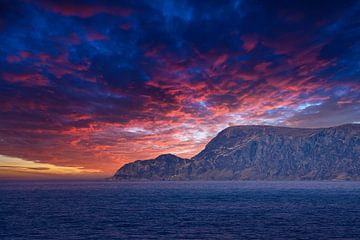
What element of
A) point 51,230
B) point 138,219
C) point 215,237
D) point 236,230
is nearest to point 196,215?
point 138,219

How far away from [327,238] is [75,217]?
2467 inches

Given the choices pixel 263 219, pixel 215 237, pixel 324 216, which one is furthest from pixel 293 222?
pixel 215 237

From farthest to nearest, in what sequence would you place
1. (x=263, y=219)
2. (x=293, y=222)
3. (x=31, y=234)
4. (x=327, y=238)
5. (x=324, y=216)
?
(x=324, y=216) < (x=263, y=219) < (x=293, y=222) < (x=31, y=234) < (x=327, y=238)

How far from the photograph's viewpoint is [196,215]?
295ft

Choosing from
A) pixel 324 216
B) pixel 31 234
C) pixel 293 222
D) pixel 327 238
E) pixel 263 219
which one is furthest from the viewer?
pixel 324 216

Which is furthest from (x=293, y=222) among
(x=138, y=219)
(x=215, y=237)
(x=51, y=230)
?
(x=51, y=230)

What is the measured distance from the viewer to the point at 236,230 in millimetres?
65875

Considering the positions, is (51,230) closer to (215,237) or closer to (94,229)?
(94,229)

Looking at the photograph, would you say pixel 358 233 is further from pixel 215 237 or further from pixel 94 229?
pixel 94 229

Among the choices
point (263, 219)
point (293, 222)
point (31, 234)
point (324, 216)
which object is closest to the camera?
point (31, 234)

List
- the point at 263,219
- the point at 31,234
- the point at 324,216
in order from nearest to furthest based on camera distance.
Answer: the point at 31,234 → the point at 263,219 → the point at 324,216

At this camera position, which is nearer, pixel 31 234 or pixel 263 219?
pixel 31 234

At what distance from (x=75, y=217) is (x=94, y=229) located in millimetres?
21971

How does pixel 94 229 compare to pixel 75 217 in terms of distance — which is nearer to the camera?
pixel 94 229
